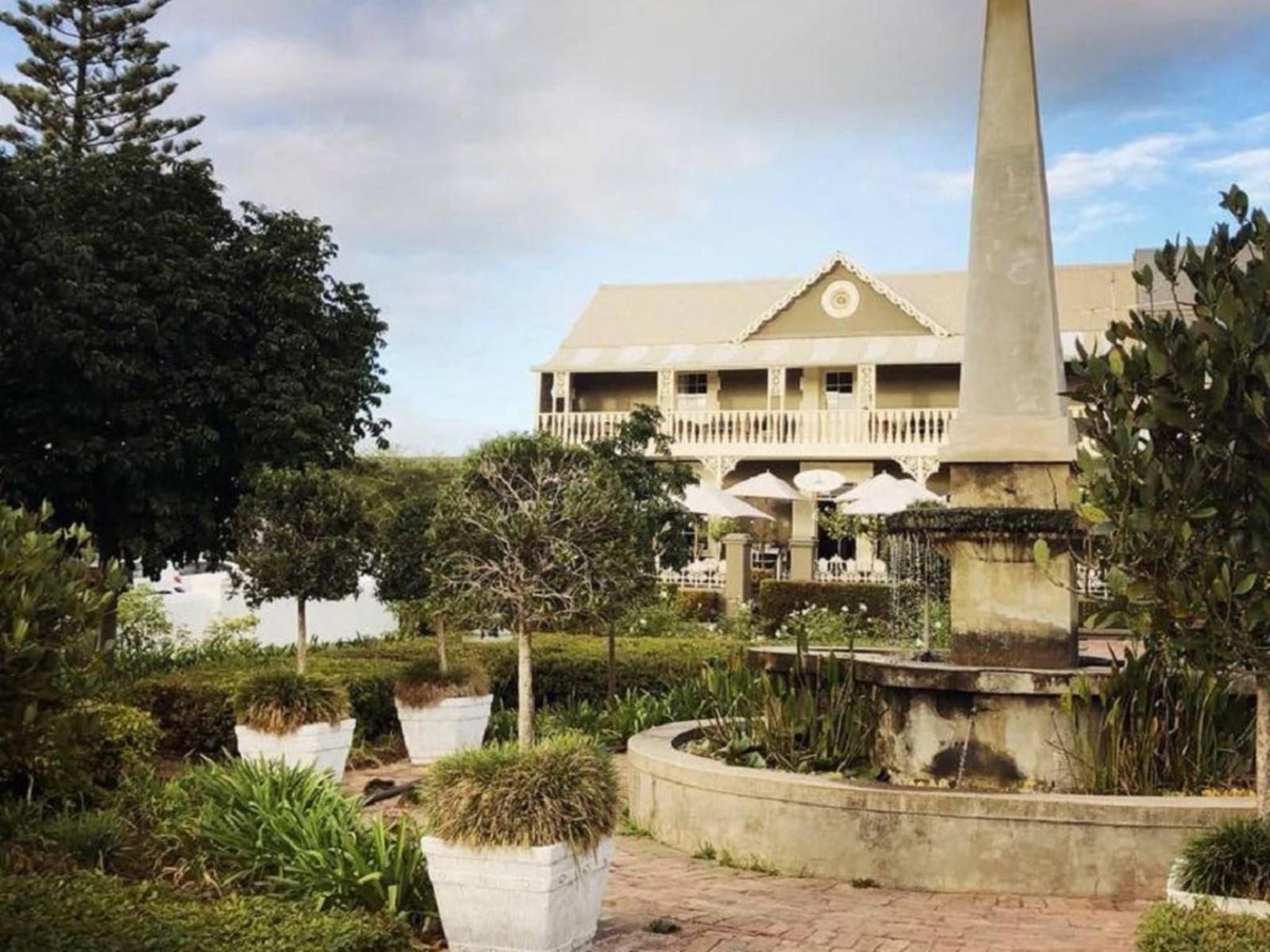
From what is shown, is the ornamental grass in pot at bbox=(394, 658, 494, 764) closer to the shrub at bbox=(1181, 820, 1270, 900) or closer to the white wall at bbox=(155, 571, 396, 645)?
A: the shrub at bbox=(1181, 820, 1270, 900)

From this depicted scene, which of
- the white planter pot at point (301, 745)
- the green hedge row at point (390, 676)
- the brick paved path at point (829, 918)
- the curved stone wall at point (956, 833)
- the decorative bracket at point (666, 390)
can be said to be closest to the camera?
the brick paved path at point (829, 918)

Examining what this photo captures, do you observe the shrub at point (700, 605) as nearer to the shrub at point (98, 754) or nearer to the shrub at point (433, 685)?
the shrub at point (433, 685)

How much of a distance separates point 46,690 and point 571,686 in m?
9.57

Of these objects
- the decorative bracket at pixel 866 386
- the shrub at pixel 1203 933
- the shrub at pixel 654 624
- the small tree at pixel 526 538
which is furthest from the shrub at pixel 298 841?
the decorative bracket at pixel 866 386

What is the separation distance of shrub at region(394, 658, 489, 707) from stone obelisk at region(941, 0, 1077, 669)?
216 inches

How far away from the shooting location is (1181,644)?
18.1ft

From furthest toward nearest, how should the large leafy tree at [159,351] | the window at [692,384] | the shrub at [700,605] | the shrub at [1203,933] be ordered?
the window at [692,384], the shrub at [700,605], the large leafy tree at [159,351], the shrub at [1203,933]

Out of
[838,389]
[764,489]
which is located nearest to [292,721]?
[764,489]

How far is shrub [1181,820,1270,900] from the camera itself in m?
5.59

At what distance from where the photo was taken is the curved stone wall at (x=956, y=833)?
743 centimetres

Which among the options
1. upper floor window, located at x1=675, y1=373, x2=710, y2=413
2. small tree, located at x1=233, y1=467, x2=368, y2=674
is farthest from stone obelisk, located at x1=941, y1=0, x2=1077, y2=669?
upper floor window, located at x1=675, y1=373, x2=710, y2=413

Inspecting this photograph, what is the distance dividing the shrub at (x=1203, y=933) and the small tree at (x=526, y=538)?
4.38 meters

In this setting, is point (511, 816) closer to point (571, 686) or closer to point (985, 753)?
point (985, 753)

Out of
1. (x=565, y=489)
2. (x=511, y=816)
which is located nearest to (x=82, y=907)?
(x=511, y=816)
